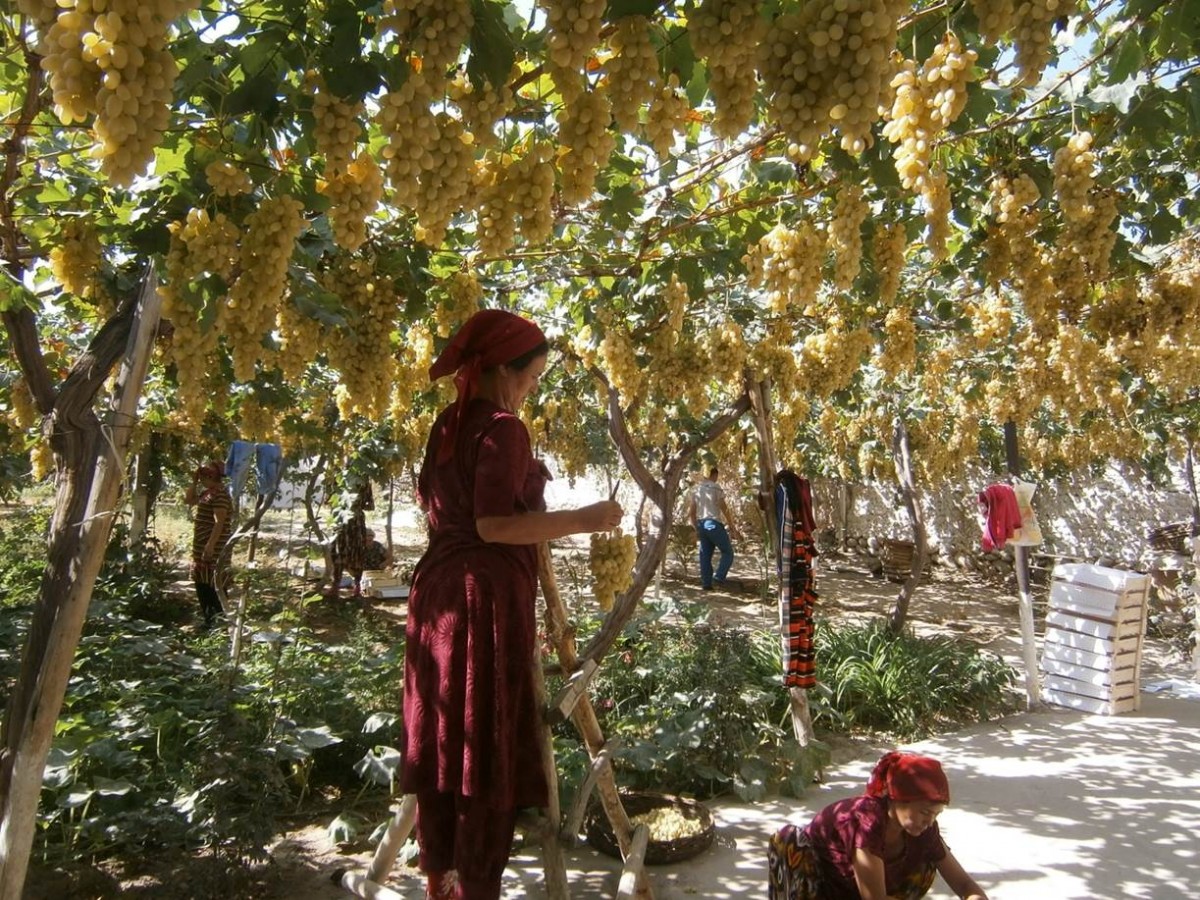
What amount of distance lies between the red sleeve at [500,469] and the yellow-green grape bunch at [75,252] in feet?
6.29

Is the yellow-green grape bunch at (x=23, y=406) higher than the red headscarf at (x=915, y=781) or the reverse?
higher

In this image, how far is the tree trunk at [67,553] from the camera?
2.35 metres

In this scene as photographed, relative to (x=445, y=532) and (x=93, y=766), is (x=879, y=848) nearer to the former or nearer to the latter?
(x=445, y=532)

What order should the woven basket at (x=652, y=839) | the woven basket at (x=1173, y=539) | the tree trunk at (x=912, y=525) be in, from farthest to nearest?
the woven basket at (x=1173, y=539), the tree trunk at (x=912, y=525), the woven basket at (x=652, y=839)

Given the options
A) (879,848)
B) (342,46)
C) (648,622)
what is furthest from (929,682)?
(342,46)

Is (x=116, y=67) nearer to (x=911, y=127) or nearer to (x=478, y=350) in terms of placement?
(x=478, y=350)

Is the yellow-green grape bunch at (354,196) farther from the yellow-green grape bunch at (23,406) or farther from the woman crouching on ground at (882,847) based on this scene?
the yellow-green grape bunch at (23,406)

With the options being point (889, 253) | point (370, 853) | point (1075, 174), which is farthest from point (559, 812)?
point (1075, 174)

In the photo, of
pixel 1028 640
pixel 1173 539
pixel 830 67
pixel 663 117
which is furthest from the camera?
pixel 1173 539

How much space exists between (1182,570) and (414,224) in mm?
8687

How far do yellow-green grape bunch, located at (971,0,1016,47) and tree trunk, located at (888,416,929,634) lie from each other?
639 centimetres

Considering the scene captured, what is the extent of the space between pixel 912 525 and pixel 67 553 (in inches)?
279

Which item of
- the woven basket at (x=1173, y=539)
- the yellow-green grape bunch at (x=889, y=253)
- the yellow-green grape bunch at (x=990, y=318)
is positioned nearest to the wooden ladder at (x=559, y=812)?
the yellow-green grape bunch at (x=889, y=253)

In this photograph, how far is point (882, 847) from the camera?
7.91 ft
